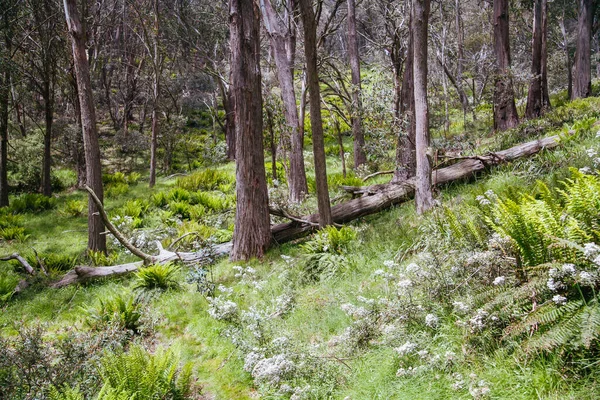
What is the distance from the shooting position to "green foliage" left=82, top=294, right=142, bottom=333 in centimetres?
590

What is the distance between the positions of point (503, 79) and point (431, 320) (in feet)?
38.5

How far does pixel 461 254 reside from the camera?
4176 mm

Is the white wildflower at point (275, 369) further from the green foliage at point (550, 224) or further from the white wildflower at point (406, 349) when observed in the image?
the green foliage at point (550, 224)

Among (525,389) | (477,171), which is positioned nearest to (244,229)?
(477,171)

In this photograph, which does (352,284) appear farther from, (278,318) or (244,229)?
(244,229)

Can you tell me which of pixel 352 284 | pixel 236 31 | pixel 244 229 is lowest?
pixel 352 284

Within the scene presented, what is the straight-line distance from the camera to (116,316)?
233 inches

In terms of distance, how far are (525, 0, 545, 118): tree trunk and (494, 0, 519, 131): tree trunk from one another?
133cm

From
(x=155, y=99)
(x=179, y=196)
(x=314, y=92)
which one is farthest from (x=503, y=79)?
(x=155, y=99)

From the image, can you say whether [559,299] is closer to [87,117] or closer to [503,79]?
[87,117]

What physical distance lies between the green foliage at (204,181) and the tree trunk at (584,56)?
13.4 meters

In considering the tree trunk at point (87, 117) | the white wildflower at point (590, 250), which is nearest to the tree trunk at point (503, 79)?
the tree trunk at point (87, 117)

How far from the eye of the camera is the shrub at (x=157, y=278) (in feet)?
22.9

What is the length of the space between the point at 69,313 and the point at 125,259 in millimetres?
2723
